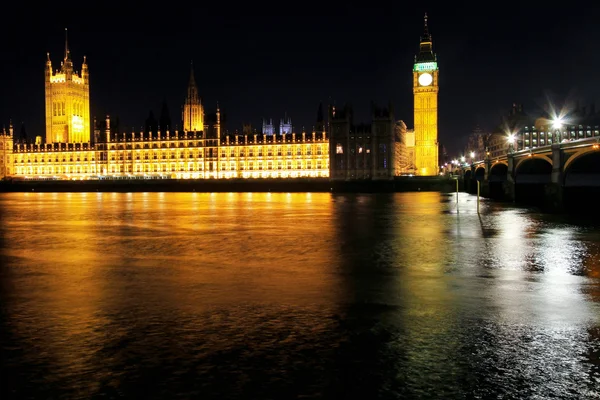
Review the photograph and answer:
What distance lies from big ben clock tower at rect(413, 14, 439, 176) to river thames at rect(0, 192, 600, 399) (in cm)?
10939

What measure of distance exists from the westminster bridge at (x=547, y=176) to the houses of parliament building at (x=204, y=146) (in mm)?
22248

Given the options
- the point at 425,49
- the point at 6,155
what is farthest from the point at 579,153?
the point at 6,155

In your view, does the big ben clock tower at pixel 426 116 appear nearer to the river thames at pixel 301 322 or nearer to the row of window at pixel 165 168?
the row of window at pixel 165 168

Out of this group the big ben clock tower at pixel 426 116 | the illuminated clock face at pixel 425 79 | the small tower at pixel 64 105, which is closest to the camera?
the big ben clock tower at pixel 426 116

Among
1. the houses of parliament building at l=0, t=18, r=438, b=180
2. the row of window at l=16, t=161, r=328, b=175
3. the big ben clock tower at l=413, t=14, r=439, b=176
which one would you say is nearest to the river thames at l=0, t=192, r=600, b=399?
the houses of parliament building at l=0, t=18, r=438, b=180

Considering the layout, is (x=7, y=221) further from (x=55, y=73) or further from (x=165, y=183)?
(x=55, y=73)

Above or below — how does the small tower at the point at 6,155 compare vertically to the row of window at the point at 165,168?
above

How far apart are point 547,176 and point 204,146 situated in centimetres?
8146

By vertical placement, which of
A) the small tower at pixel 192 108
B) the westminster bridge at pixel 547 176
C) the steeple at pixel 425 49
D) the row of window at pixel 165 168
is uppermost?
the steeple at pixel 425 49

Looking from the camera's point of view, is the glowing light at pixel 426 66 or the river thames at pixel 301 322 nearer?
the river thames at pixel 301 322

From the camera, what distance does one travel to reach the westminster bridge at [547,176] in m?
46.3

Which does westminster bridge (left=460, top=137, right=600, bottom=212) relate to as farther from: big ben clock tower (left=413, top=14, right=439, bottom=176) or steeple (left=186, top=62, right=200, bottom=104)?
steeple (left=186, top=62, right=200, bottom=104)

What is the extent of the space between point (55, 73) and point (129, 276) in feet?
561

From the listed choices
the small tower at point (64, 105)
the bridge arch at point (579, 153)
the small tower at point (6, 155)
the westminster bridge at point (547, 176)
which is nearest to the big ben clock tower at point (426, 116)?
the westminster bridge at point (547, 176)
